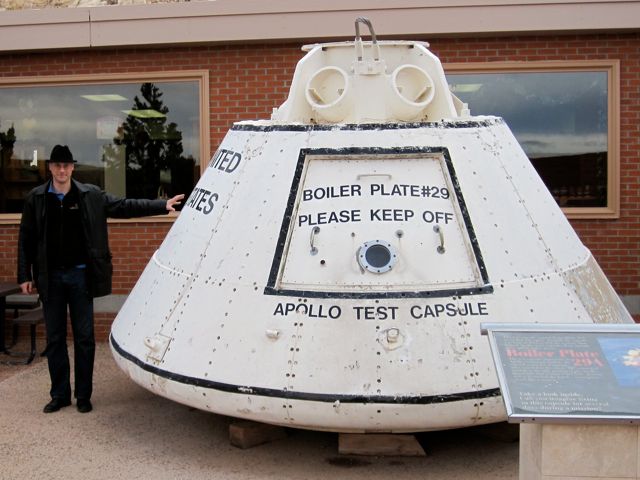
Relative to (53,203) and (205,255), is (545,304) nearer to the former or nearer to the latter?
(205,255)

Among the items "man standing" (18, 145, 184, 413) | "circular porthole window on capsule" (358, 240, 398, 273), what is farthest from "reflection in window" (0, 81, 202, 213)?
"circular porthole window on capsule" (358, 240, 398, 273)

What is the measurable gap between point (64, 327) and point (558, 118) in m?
4.55

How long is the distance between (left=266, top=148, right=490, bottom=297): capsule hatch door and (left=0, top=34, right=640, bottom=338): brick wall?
3.26 meters

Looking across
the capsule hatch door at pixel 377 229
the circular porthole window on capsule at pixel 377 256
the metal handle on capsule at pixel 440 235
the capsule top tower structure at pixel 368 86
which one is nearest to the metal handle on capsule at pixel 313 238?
the capsule hatch door at pixel 377 229

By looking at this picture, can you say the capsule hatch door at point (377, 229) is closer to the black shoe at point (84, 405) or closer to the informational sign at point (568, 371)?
the informational sign at point (568, 371)

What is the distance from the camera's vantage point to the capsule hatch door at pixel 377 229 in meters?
4.29

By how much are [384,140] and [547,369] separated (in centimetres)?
192

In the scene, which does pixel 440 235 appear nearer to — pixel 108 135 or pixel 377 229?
pixel 377 229

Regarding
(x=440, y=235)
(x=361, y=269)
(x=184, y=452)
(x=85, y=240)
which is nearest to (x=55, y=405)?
(x=85, y=240)

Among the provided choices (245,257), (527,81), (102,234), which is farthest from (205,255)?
(527,81)

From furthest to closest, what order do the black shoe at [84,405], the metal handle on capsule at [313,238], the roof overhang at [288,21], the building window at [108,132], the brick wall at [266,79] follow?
the building window at [108,132] < the brick wall at [266,79] < the roof overhang at [288,21] < the black shoe at [84,405] < the metal handle on capsule at [313,238]

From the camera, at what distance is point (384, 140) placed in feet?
15.0

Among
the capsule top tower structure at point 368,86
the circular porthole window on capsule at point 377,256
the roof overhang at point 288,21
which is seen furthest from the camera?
the roof overhang at point 288,21

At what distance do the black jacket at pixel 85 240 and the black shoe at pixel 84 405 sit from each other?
685 millimetres
